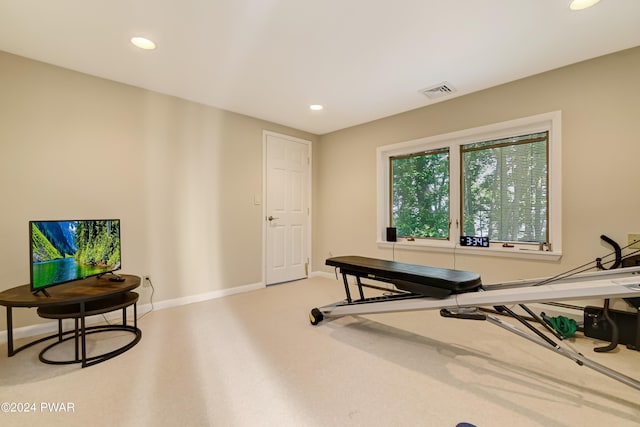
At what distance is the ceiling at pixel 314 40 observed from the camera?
189 cm

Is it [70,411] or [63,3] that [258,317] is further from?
[63,3]

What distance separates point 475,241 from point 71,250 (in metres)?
3.80

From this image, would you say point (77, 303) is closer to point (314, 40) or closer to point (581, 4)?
point (314, 40)

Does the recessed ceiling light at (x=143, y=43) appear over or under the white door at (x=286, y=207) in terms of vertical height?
over

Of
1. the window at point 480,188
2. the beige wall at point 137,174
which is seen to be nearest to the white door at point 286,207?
the beige wall at point 137,174

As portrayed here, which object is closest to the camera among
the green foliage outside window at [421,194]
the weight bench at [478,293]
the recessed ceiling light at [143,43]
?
the weight bench at [478,293]

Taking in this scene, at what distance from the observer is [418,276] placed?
2.14 metres

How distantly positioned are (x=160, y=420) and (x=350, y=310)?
1491mm

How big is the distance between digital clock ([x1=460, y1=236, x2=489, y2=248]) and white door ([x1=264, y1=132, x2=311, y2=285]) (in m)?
2.37

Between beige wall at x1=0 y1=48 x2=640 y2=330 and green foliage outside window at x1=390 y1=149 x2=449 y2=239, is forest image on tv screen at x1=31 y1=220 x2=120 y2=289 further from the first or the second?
green foliage outside window at x1=390 y1=149 x2=449 y2=239

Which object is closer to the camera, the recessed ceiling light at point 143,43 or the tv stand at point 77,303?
the tv stand at point 77,303

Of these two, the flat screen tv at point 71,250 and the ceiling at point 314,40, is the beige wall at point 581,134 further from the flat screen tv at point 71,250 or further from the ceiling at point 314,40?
the flat screen tv at point 71,250

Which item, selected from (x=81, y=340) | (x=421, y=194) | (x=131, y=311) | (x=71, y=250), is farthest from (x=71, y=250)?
(x=421, y=194)

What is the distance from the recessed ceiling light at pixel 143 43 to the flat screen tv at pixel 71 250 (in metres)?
1.47
